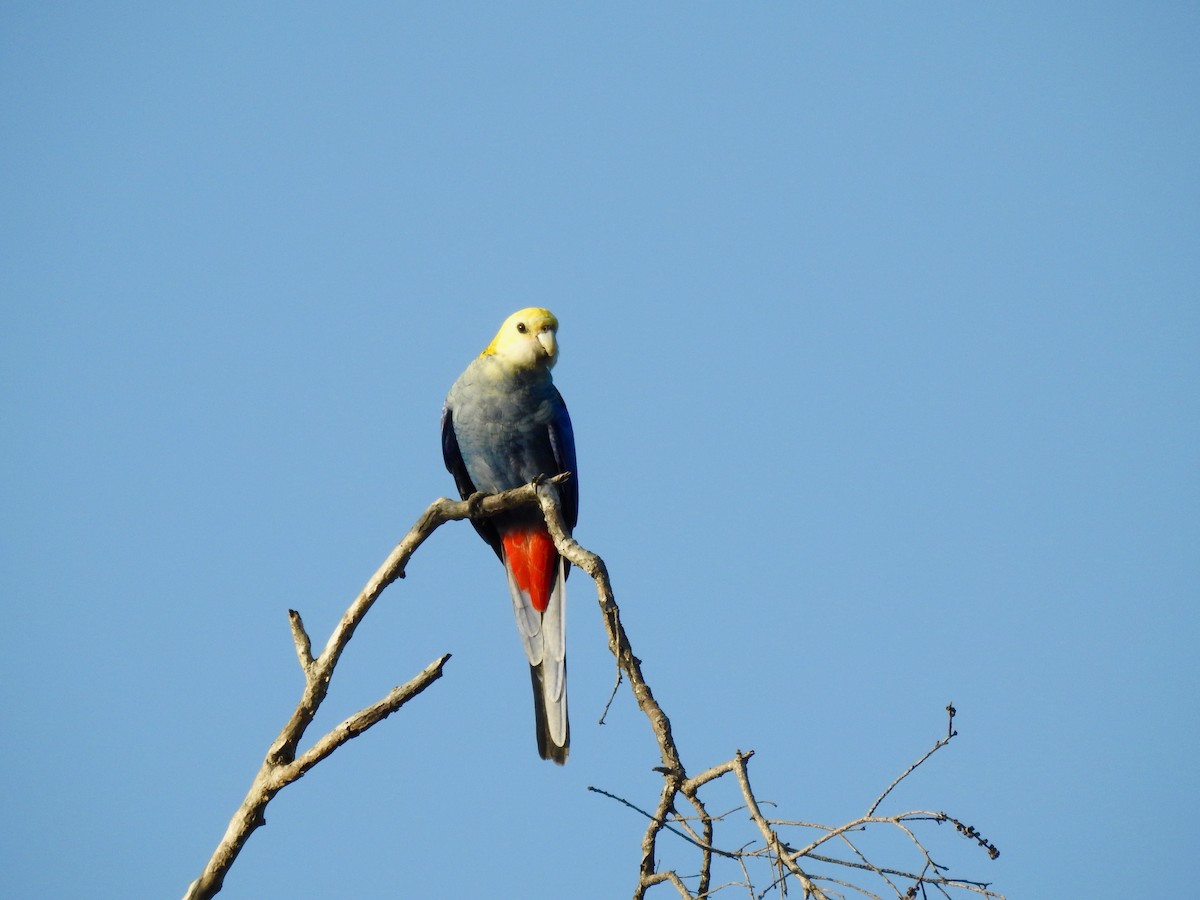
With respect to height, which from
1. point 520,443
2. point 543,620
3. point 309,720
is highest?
point 520,443

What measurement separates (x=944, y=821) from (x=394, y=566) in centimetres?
218

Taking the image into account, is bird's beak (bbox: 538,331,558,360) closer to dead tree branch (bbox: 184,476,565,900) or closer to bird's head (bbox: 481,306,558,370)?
bird's head (bbox: 481,306,558,370)

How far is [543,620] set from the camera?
5656 millimetres

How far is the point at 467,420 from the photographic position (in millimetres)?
6047

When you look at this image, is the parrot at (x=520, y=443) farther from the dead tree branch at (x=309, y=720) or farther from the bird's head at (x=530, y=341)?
the dead tree branch at (x=309, y=720)

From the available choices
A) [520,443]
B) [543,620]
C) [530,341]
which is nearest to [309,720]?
[543,620]

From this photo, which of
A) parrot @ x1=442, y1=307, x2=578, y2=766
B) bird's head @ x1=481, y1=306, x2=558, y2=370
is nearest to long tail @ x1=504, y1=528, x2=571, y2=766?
parrot @ x1=442, y1=307, x2=578, y2=766

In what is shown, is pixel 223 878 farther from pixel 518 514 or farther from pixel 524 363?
pixel 524 363

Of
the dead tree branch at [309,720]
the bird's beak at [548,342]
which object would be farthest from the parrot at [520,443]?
the dead tree branch at [309,720]

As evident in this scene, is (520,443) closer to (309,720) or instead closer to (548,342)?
(548,342)

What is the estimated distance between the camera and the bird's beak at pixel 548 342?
6031 mm

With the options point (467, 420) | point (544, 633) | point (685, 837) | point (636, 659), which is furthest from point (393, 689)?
point (467, 420)

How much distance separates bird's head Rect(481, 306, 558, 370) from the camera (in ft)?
19.8

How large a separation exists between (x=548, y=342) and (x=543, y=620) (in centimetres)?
147
